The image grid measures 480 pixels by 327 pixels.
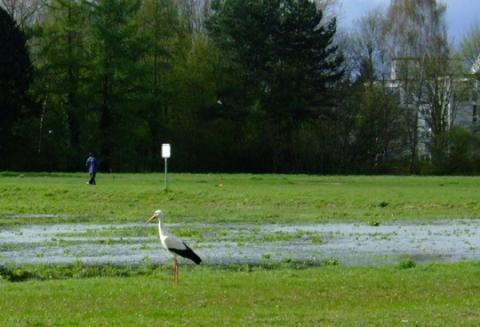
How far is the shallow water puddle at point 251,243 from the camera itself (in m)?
21.7

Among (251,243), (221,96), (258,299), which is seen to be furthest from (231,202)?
(221,96)

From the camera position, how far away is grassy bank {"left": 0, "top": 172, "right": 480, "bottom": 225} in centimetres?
3681

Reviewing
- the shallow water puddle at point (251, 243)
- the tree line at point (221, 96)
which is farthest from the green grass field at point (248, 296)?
the tree line at point (221, 96)

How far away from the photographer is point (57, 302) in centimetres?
1429

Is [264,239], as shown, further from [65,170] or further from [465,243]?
[65,170]

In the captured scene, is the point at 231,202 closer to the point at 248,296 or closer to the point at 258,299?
the point at 248,296

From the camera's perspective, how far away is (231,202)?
44.1 m

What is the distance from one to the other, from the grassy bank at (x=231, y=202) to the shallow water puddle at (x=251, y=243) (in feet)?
13.0

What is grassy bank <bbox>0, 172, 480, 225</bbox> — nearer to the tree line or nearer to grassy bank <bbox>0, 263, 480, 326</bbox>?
grassy bank <bbox>0, 263, 480, 326</bbox>

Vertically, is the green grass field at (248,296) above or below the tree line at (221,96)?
below

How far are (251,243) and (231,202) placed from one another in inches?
741

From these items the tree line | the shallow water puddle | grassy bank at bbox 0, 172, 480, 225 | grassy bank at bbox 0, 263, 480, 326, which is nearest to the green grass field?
grassy bank at bbox 0, 263, 480, 326

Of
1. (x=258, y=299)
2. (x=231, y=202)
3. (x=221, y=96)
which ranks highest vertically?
(x=221, y=96)

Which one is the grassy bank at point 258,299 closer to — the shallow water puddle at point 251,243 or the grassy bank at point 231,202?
the shallow water puddle at point 251,243
